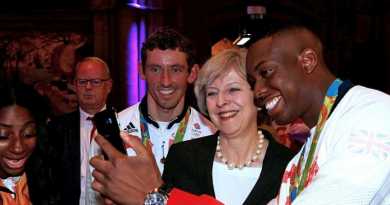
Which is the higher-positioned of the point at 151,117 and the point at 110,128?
the point at 110,128

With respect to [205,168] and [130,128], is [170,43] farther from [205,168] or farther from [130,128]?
[205,168]

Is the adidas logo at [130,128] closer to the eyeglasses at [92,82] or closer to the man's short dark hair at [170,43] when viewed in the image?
the man's short dark hair at [170,43]

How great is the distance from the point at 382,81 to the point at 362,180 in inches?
331

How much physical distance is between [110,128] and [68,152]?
112 inches

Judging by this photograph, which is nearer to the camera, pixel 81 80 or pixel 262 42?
pixel 262 42

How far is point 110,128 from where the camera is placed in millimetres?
1845

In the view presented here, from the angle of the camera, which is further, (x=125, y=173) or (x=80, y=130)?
(x=80, y=130)

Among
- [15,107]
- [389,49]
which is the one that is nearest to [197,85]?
[15,107]

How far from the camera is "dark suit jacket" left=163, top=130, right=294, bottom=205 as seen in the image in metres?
2.83

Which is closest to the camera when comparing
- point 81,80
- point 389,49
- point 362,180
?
point 362,180

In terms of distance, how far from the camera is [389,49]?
9547 millimetres

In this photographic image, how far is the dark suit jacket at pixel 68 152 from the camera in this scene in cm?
437

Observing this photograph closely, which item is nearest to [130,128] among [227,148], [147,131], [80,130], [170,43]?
[147,131]

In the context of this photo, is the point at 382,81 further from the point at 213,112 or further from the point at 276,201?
the point at 276,201
